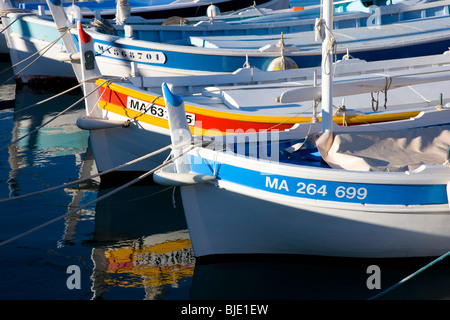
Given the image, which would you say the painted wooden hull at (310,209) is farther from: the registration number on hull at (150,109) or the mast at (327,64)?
the registration number on hull at (150,109)

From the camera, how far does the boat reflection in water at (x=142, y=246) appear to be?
7.51m

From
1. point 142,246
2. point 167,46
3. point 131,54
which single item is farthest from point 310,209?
point 131,54

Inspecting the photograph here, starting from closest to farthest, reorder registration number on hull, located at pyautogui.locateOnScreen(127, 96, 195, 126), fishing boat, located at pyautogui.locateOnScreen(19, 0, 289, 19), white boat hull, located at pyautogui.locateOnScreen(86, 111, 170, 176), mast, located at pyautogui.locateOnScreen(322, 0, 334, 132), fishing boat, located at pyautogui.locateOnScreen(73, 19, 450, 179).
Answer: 1. mast, located at pyautogui.locateOnScreen(322, 0, 334, 132)
2. fishing boat, located at pyautogui.locateOnScreen(73, 19, 450, 179)
3. registration number on hull, located at pyautogui.locateOnScreen(127, 96, 195, 126)
4. white boat hull, located at pyautogui.locateOnScreen(86, 111, 170, 176)
5. fishing boat, located at pyautogui.locateOnScreen(19, 0, 289, 19)

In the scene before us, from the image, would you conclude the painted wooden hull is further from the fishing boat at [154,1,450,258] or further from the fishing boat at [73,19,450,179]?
the fishing boat at [73,19,450,179]

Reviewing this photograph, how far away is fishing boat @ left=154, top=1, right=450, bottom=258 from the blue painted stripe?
10mm

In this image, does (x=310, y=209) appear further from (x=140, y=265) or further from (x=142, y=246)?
(x=142, y=246)

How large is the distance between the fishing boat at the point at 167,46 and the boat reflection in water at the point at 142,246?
8.57 ft

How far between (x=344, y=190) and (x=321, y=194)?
245 mm

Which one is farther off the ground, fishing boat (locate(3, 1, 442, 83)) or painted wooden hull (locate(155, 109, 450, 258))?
fishing boat (locate(3, 1, 442, 83))

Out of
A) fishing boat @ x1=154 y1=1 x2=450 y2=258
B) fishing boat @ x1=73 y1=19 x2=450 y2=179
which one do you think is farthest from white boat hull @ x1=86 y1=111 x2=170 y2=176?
fishing boat @ x1=154 y1=1 x2=450 y2=258

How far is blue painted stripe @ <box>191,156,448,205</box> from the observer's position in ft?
22.4
